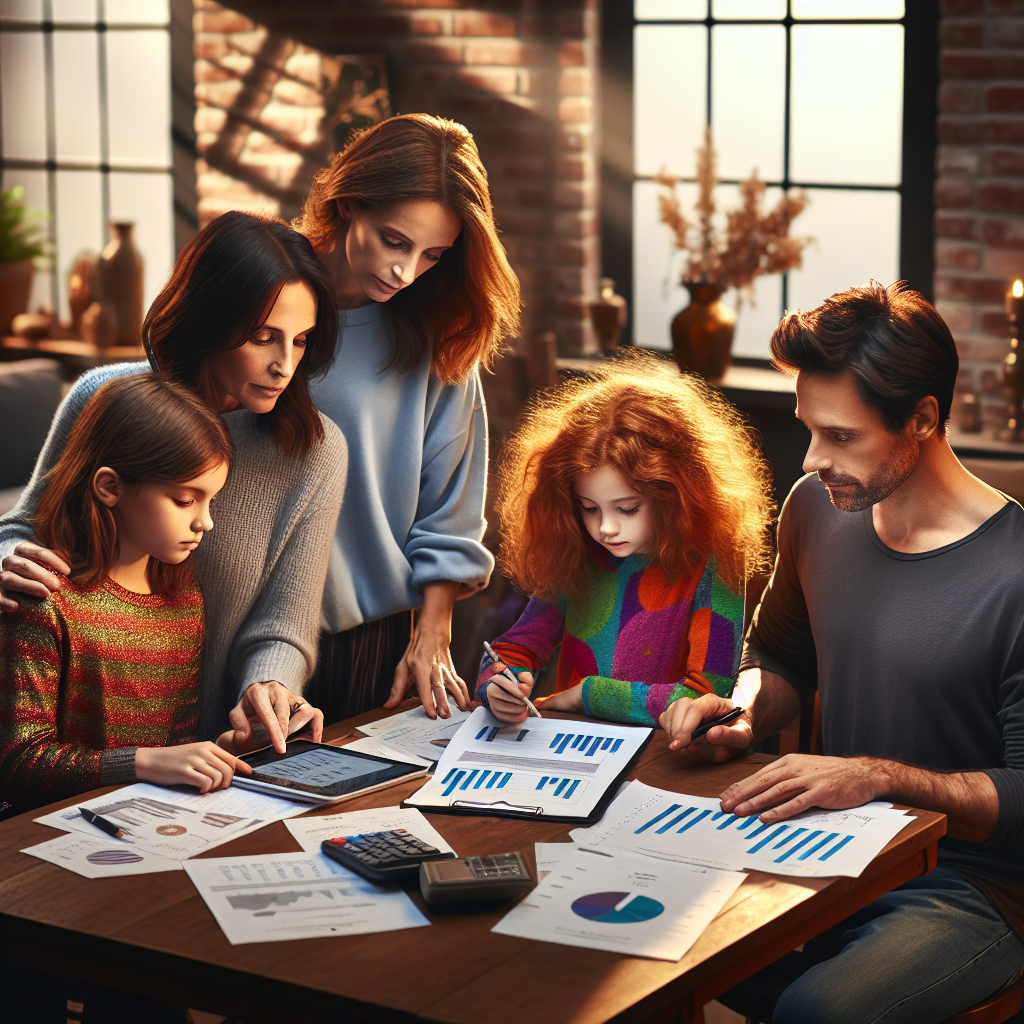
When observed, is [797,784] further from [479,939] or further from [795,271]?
[795,271]

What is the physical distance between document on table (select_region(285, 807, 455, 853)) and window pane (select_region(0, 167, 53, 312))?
4365mm

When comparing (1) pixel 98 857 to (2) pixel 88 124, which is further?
(2) pixel 88 124

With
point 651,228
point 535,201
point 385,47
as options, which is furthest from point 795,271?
point 385,47

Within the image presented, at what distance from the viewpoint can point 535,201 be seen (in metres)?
4.30

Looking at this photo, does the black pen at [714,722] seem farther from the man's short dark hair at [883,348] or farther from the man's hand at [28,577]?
the man's hand at [28,577]

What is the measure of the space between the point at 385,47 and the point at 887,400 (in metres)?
2.99

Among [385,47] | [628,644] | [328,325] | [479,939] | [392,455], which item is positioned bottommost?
[479,939]

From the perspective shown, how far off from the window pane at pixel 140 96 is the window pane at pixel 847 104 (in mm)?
2454

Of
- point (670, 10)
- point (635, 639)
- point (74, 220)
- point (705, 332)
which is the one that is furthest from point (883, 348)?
point (74, 220)

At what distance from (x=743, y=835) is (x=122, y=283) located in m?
4.12

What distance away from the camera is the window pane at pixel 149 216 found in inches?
208

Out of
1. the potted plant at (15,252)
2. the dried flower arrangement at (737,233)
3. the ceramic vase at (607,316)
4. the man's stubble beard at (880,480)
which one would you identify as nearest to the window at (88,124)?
the potted plant at (15,252)

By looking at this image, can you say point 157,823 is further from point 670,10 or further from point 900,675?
point 670,10

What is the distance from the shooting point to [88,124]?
5383mm
